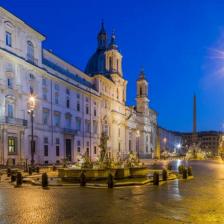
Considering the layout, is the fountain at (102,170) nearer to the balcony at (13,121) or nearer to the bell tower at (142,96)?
the balcony at (13,121)

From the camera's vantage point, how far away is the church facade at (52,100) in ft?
139

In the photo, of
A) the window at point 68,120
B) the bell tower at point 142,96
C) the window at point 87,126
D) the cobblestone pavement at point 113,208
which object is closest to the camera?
the cobblestone pavement at point 113,208

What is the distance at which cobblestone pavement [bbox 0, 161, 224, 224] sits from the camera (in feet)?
33.4

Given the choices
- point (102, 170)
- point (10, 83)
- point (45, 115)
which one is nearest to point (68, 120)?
point (45, 115)

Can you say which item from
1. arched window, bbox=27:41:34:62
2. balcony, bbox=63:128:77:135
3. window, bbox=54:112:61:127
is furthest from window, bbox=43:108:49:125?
arched window, bbox=27:41:34:62

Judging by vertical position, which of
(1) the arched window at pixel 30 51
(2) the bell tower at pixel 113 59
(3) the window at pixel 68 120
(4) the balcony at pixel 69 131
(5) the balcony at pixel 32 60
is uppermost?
(2) the bell tower at pixel 113 59

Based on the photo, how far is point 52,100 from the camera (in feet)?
176

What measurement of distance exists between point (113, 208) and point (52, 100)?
1689 inches

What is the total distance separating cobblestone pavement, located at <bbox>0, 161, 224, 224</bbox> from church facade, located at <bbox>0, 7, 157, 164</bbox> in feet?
55.9

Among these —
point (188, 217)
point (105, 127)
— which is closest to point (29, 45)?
point (105, 127)

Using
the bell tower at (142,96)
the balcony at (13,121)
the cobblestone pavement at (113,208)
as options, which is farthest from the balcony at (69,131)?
the bell tower at (142,96)

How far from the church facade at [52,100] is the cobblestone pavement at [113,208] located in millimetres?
17031

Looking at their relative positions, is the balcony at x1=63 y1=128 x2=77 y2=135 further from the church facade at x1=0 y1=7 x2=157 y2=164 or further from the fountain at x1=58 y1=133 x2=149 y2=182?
the fountain at x1=58 y1=133 x2=149 y2=182

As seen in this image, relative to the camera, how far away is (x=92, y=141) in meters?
68.4
